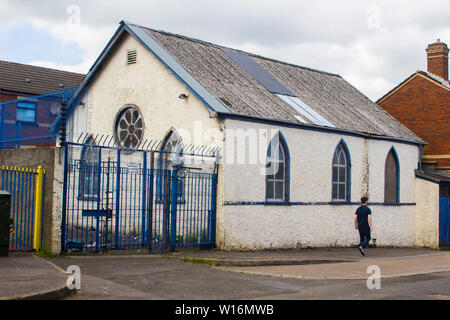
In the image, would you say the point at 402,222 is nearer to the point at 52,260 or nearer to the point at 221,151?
the point at 221,151

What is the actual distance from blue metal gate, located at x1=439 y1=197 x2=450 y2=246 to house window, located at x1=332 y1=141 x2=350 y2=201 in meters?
4.60

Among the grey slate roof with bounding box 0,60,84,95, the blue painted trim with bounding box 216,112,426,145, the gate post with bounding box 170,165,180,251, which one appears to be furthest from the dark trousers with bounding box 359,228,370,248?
the grey slate roof with bounding box 0,60,84,95

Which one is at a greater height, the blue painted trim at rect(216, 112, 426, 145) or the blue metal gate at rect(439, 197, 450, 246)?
the blue painted trim at rect(216, 112, 426, 145)

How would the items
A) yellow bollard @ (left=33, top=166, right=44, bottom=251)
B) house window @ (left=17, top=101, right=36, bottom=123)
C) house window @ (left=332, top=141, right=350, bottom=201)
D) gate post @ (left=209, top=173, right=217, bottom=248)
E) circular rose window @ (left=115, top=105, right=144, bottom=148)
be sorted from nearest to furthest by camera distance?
1. yellow bollard @ (left=33, top=166, right=44, bottom=251)
2. gate post @ (left=209, top=173, right=217, bottom=248)
3. house window @ (left=17, top=101, right=36, bottom=123)
4. circular rose window @ (left=115, top=105, right=144, bottom=148)
5. house window @ (left=332, top=141, right=350, bottom=201)

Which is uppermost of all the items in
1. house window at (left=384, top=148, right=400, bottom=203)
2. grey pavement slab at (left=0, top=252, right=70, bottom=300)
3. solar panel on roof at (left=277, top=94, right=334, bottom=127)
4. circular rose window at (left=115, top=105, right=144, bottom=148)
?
solar panel on roof at (left=277, top=94, right=334, bottom=127)

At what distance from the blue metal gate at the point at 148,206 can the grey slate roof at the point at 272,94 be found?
7.40ft

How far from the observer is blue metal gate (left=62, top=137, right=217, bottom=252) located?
1292cm

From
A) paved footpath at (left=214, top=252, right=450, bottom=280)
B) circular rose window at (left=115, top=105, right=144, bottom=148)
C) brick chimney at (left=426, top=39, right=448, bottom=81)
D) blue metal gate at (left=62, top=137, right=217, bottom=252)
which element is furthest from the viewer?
brick chimney at (left=426, top=39, right=448, bottom=81)

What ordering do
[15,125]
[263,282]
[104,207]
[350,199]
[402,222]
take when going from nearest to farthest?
[263,282], [104,207], [15,125], [350,199], [402,222]

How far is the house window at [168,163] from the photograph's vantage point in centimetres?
1398

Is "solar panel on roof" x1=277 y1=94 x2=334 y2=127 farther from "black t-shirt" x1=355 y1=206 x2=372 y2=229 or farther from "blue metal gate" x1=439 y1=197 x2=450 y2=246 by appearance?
"blue metal gate" x1=439 y1=197 x2=450 y2=246

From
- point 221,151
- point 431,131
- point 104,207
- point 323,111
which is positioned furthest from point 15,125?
point 431,131

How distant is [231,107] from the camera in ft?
50.1
